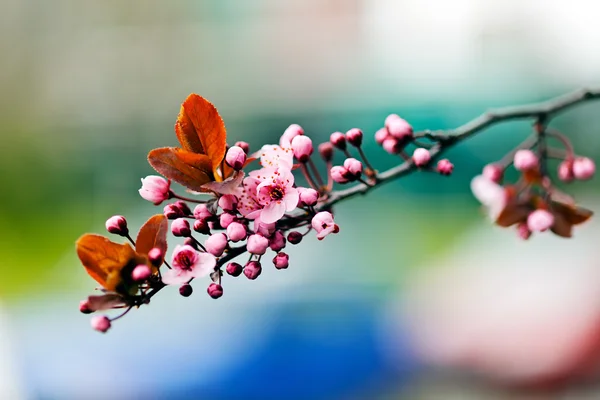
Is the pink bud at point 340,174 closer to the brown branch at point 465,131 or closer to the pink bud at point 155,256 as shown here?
the brown branch at point 465,131

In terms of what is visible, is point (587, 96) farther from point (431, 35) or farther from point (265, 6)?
point (265, 6)

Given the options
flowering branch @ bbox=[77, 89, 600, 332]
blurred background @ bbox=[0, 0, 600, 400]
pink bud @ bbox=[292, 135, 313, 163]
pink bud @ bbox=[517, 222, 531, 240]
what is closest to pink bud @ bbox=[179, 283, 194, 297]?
flowering branch @ bbox=[77, 89, 600, 332]

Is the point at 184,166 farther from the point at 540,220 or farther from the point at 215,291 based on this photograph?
the point at 540,220

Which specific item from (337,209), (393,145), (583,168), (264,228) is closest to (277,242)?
(264,228)

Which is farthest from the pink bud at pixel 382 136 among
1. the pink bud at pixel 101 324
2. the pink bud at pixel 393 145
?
the pink bud at pixel 101 324

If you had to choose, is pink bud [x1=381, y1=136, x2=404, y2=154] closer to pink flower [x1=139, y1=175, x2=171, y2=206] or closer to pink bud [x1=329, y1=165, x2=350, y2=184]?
pink bud [x1=329, y1=165, x2=350, y2=184]

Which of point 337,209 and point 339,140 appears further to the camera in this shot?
point 337,209

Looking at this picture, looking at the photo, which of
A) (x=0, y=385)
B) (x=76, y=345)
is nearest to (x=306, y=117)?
(x=76, y=345)
